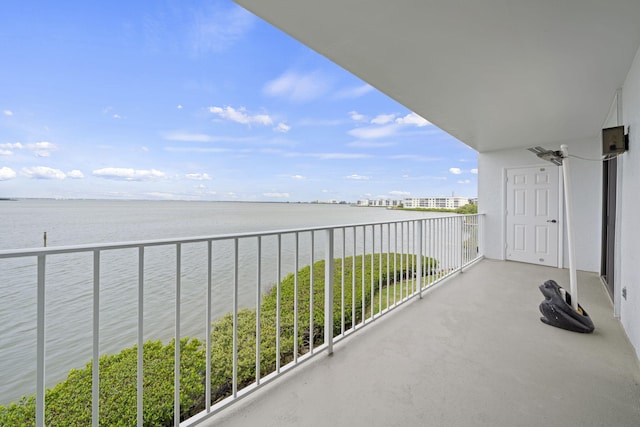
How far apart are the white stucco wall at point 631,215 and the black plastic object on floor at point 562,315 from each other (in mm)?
257

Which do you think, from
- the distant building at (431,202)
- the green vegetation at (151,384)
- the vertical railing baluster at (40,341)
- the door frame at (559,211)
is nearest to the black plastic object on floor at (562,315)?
the green vegetation at (151,384)

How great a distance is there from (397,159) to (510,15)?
701 inches

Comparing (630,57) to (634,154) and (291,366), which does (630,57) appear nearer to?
(634,154)

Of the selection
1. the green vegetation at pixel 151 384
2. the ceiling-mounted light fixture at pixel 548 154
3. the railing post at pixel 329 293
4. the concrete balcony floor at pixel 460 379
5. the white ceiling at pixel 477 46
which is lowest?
the green vegetation at pixel 151 384

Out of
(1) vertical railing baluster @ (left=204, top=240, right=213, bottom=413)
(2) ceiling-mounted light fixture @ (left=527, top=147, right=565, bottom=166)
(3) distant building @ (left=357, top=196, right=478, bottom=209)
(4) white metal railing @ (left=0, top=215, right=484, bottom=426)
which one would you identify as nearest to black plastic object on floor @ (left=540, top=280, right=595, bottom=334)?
(4) white metal railing @ (left=0, top=215, right=484, bottom=426)

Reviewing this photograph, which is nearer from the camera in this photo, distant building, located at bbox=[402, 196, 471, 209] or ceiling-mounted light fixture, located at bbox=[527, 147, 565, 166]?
ceiling-mounted light fixture, located at bbox=[527, 147, 565, 166]

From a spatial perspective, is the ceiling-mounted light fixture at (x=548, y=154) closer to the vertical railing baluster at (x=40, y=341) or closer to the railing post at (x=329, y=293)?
the railing post at (x=329, y=293)

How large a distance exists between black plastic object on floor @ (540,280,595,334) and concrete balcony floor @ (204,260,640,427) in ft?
0.21

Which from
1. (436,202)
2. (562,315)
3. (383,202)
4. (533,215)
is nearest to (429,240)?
(562,315)

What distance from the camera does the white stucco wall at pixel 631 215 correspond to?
1874 mm

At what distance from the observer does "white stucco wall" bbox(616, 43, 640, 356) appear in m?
1.87

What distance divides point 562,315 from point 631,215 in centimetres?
98

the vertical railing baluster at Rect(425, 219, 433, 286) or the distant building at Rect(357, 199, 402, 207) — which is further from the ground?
the distant building at Rect(357, 199, 402, 207)

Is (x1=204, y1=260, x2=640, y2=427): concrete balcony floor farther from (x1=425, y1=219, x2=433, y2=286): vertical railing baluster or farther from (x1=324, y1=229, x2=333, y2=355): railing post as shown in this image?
(x1=425, y1=219, x2=433, y2=286): vertical railing baluster
